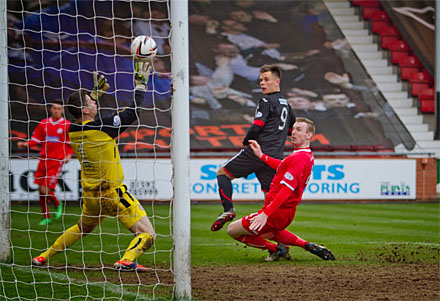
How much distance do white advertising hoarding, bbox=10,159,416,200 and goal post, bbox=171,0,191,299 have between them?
8829mm

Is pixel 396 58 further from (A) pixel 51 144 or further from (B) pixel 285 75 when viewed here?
(A) pixel 51 144

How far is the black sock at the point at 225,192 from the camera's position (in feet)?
24.5

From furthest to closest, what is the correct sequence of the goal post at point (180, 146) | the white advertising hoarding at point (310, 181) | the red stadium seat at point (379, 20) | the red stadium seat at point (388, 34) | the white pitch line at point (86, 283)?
the red stadium seat at point (379, 20) < the red stadium seat at point (388, 34) < the white advertising hoarding at point (310, 181) < the white pitch line at point (86, 283) < the goal post at point (180, 146)

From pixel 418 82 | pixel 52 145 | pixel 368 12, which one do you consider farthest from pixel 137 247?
pixel 368 12

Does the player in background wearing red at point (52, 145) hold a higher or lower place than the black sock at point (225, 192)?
higher

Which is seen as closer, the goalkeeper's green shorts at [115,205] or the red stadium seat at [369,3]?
the goalkeeper's green shorts at [115,205]

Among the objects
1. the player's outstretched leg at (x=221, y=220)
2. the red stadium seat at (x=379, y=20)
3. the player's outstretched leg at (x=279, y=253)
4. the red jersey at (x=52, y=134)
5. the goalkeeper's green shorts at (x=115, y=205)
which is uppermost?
the red stadium seat at (x=379, y=20)

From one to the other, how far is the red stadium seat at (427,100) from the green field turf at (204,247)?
549cm

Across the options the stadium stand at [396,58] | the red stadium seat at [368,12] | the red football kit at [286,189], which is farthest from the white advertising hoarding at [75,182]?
the red stadium seat at [368,12]

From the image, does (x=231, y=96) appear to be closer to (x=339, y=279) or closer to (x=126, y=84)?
(x=126, y=84)

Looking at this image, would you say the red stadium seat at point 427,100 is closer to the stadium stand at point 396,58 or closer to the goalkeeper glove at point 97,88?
the stadium stand at point 396,58

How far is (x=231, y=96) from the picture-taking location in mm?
18375

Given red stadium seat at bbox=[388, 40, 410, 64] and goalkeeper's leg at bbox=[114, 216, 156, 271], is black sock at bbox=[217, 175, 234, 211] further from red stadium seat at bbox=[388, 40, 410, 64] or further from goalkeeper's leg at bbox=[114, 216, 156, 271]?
red stadium seat at bbox=[388, 40, 410, 64]

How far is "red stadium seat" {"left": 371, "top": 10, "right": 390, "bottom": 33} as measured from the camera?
2050cm
